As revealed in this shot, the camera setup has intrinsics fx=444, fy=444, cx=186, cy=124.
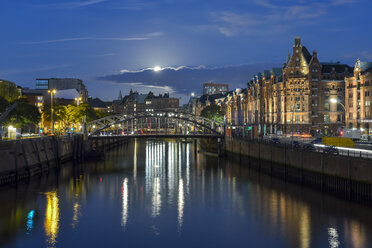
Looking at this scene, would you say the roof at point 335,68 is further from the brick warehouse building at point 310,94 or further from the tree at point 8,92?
the tree at point 8,92

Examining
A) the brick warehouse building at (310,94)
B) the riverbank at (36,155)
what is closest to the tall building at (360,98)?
the brick warehouse building at (310,94)

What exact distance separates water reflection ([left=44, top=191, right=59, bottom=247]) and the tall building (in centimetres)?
7376

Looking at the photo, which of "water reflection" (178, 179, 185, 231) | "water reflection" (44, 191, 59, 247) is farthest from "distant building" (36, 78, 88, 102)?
"water reflection" (44, 191, 59, 247)

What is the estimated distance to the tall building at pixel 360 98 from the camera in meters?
99.7

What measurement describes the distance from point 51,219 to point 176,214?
11437 mm

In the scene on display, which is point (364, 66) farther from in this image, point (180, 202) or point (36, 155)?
point (36, 155)

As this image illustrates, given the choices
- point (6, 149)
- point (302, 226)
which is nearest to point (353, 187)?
point (302, 226)

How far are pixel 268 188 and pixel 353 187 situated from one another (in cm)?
1299

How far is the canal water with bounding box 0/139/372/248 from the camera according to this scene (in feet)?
113

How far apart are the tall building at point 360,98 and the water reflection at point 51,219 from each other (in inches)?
2904

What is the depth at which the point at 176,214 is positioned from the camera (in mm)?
42344

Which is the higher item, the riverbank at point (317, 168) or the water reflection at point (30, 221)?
the riverbank at point (317, 168)

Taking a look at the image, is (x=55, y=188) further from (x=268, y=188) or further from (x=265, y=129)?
(x=265, y=129)

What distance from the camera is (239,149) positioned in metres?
89.4
